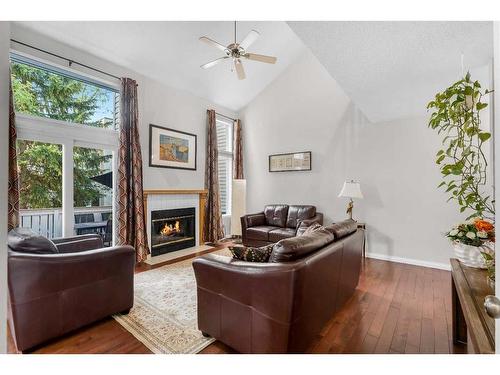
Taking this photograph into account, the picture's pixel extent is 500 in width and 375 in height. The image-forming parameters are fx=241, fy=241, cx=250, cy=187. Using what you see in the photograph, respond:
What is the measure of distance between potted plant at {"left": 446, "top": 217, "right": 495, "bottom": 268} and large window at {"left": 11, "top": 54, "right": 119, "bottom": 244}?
4032mm

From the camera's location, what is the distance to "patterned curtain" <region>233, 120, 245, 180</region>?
5680 millimetres

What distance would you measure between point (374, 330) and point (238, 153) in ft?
14.5

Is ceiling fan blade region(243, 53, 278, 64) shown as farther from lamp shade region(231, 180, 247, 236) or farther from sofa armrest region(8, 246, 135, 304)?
lamp shade region(231, 180, 247, 236)

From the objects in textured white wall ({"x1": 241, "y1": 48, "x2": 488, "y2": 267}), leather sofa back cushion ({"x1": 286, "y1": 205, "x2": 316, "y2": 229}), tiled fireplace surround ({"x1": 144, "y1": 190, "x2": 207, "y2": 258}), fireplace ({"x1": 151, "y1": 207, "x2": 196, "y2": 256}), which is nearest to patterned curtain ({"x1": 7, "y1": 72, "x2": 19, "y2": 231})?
tiled fireplace surround ({"x1": 144, "y1": 190, "x2": 207, "y2": 258})

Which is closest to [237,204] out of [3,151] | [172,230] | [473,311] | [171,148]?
[172,230]

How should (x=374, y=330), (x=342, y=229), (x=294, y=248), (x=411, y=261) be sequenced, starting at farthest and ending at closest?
1. (x=411, y=261)
2. (x=342, y=229)
3. (x=374, y=330)
4. (x=294, y=248)

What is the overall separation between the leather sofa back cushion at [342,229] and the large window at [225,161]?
3690mm

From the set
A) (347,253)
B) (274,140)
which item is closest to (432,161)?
(347,253)

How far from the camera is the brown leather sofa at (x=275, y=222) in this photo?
166 inches

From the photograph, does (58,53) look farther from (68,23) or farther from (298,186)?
(298,186)

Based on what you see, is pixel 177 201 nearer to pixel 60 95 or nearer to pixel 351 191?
pixel 60 95

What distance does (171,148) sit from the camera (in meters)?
4.38

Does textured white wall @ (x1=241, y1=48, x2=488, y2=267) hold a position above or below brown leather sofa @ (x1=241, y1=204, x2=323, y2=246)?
above

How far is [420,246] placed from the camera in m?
3.72
